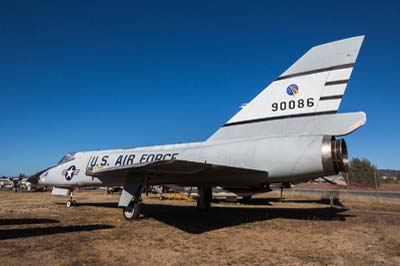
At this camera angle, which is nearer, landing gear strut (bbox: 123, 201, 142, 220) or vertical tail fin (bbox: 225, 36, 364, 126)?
vertical tail fin (bbox: 225, 36, 364, 126)

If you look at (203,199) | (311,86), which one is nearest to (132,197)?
(203,199)

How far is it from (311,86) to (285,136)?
61.0 inches

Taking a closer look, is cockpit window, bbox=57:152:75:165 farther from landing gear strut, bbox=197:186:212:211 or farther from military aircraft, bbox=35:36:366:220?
landing gear strut, bbox=197:186:212:211

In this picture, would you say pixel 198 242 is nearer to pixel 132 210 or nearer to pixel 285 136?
pixel 285 136

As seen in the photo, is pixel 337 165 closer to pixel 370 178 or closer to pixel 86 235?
pixel 86 235

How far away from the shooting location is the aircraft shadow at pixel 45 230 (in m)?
7.06

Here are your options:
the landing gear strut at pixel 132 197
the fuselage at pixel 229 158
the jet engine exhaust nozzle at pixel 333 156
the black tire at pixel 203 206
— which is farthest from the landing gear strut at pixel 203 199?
the jet engine exhaust nozzle at pixel 333 156

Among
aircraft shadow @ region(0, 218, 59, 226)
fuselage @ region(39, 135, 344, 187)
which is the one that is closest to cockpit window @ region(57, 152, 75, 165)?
fuselage @ region(39, 135, 344, 187)

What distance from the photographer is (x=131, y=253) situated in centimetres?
556

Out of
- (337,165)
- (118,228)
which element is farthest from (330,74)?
(118,228)

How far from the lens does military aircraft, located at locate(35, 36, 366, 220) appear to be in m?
7.52

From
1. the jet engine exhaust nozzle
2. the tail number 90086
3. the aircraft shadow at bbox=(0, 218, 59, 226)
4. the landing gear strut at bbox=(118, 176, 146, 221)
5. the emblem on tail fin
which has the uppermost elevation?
the emblem on tail fin

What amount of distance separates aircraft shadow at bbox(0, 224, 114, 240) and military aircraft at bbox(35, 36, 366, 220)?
5.18 feet

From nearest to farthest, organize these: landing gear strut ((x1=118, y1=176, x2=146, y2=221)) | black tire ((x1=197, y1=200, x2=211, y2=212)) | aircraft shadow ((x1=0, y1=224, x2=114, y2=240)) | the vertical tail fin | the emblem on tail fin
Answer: aircraft shadow ((x1=0, y1=224, x2=114, y2=240)) → the vertical tail fin → the emblem on tail fin → landing gear strut ((x1=118, y1=176, x2=146, y2=221)) → black tire ((x1=197, y1=200, x2=211, y2=212))
